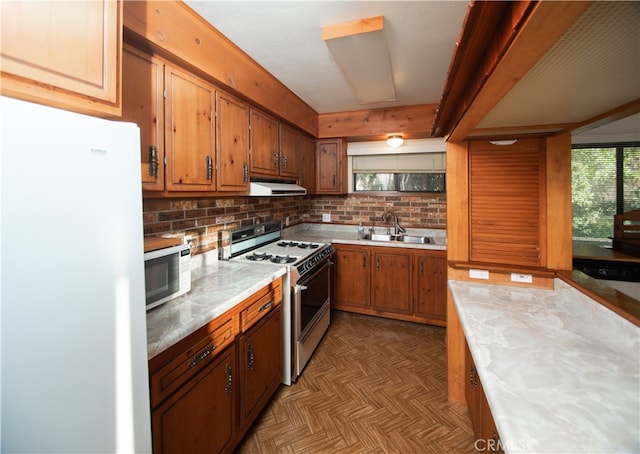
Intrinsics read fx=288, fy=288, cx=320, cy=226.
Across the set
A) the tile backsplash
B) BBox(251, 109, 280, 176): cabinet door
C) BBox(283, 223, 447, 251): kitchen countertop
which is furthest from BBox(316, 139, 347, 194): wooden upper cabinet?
BBox(251, 109, 280, 176): cabinet door

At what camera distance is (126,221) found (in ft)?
2.76

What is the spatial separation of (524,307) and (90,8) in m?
2.21

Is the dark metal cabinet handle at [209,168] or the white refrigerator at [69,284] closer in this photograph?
the white refrigerator at [69,284]

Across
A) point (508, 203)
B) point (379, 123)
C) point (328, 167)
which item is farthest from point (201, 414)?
point (379, 123)

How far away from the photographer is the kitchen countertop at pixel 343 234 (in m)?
3.24

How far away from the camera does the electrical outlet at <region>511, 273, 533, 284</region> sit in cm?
178

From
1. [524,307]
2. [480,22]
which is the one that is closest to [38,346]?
[480,22]

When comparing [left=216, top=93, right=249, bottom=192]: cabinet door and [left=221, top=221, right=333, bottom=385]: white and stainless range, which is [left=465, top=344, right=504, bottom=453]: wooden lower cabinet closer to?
[left=221, top=221, right=333, bottom=385]: white and stainless range

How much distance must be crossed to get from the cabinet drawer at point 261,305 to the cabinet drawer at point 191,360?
0.30 ft

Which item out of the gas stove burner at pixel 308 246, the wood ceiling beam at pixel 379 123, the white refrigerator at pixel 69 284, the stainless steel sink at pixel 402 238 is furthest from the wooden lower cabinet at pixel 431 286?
the white refrigerator at pixel 69 284

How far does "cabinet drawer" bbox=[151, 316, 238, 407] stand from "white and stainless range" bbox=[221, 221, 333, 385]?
71 centimetres

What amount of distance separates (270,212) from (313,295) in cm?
112

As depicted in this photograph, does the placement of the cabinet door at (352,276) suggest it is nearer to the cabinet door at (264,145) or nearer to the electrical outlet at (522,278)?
the cabinet door at (264,145)

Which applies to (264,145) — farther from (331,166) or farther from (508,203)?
(508,203)
